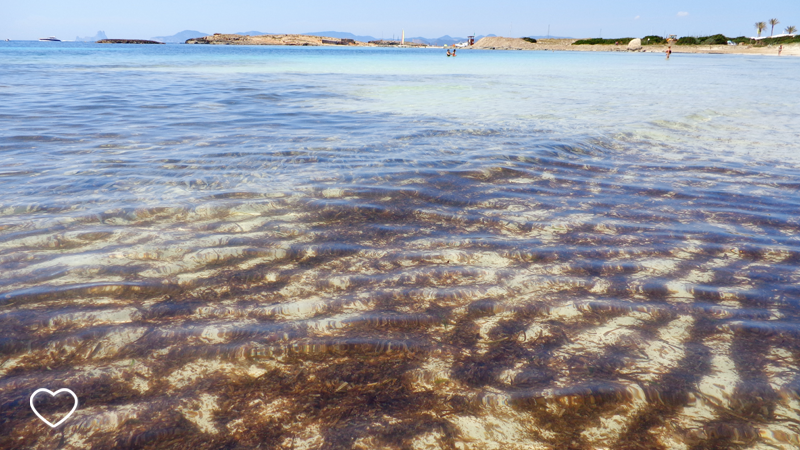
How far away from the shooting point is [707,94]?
16.2 metres

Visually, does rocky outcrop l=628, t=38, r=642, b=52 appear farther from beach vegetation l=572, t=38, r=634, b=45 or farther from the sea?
the sea

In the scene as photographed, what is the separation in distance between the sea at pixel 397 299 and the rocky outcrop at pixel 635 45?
10001 centimetres

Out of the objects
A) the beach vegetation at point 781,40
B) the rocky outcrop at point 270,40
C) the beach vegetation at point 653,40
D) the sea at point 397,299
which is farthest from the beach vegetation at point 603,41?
the sea at point 397,299

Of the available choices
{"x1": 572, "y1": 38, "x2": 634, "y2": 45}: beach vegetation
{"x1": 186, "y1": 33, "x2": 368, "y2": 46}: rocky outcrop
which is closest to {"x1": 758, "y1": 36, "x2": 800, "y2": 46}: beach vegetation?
{"x1": 572, "y1": 38, "x2": 634, "y2": 45}: beach vegetation

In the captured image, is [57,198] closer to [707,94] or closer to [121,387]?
[121,387]

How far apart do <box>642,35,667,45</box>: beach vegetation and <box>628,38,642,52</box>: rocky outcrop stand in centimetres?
90

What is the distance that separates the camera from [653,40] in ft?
300

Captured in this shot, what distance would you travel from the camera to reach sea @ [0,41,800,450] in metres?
2.12

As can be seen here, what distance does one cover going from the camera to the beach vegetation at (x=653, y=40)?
8956cm

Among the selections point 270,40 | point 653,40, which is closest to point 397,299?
point 653,40

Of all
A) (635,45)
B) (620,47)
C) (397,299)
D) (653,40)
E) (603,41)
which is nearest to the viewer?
(397,299)

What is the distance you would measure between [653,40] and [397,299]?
108 meters

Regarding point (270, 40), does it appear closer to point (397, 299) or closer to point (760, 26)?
point (760, 26)

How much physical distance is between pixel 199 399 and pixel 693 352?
262 centimetres
